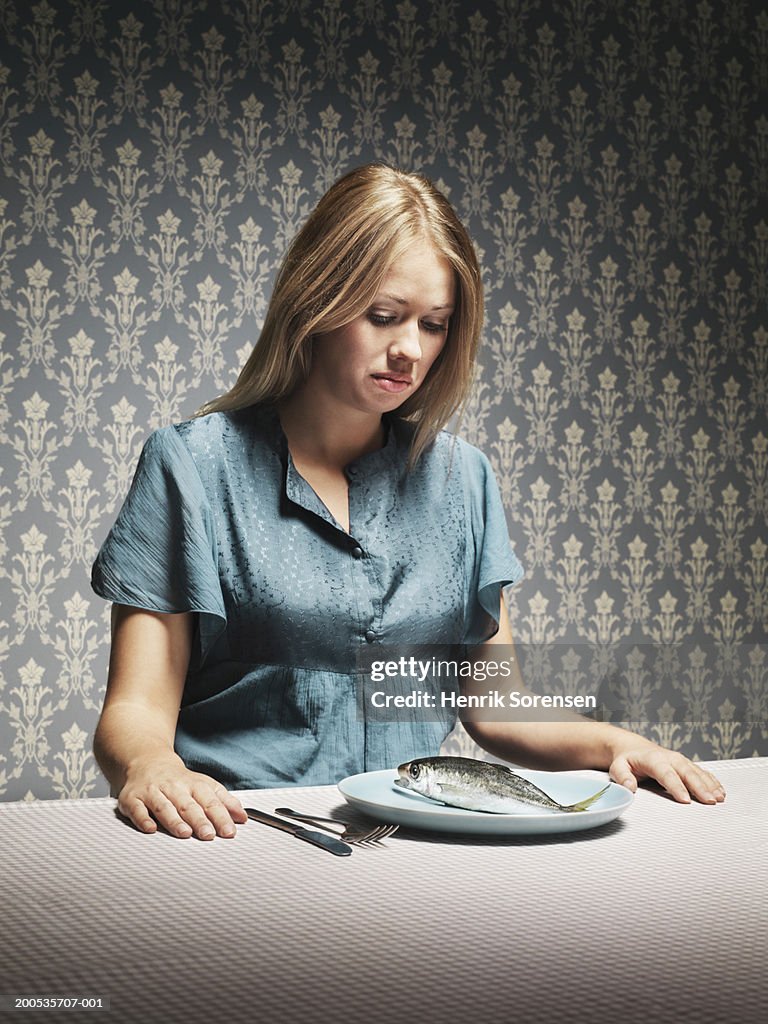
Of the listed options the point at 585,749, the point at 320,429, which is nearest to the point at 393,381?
the point at 320,429

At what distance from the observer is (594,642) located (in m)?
3.26

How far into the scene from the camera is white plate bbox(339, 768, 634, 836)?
830 millimetres

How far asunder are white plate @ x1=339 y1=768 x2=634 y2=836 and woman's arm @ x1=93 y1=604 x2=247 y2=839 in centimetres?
11

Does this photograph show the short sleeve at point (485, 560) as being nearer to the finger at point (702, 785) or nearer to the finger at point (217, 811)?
the finger at point (702, 785)

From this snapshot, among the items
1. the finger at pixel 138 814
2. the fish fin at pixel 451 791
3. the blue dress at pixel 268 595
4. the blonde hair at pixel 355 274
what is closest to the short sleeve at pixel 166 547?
the blue dress at pixel 268 595

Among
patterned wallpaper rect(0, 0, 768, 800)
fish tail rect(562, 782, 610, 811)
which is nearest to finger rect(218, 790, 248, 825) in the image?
fish tail rect(562, 782, 610, 811)

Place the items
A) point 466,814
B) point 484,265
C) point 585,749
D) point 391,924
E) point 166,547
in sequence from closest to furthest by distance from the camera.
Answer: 1. point 391,924
2. point 466,814
3. point 585,749
4. point 166,547
5. point 484,265

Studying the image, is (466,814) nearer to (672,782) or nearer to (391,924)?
(391,924)

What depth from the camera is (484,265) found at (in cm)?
318

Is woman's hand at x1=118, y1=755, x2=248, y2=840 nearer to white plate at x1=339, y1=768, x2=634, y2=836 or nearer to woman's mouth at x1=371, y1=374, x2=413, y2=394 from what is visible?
white plate at x1=339, y1=768, x2=634, y2=836

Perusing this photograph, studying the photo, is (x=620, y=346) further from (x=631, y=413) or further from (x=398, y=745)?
(x=398, y=745)

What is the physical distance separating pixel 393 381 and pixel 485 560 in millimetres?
311

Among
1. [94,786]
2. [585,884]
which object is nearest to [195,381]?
[94,786]

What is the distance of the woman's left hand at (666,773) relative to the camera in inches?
40.1
